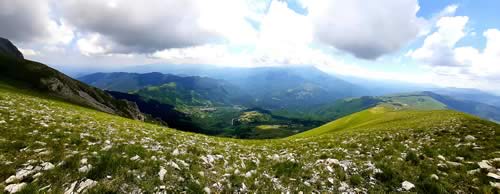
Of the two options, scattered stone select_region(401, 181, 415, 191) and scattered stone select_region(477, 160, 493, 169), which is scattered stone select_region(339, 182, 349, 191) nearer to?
scattered stone select_region(401, 181, 415, 191)

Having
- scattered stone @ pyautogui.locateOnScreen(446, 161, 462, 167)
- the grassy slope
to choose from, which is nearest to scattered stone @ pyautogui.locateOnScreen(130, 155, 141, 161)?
the grassy slope

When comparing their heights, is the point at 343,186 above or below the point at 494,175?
below

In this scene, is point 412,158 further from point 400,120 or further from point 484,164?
point 400,120

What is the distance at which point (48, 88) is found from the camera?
65.8 meters

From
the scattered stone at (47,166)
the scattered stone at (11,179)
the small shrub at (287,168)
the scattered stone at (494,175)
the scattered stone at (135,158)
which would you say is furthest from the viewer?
the small shrub at (287,168)

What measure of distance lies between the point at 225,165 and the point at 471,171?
33.7 feet

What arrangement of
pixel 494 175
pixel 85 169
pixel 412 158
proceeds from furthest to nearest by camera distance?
pixel 412 158 → pixel 494 175 → pixel 85 169

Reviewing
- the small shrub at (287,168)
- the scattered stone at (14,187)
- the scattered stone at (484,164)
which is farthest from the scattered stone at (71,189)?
the scattered stone at (484,164)

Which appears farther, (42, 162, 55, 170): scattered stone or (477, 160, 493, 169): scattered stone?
(477, 160, 493, 169): scattered stone

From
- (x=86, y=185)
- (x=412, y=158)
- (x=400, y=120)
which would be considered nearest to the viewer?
(x=86, y=185)

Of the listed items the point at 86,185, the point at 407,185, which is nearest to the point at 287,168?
the point at 407,185

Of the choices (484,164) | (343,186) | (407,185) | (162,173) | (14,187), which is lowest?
(343,186)

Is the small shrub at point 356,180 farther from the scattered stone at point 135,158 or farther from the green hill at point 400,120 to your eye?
the green hill at point 400,120

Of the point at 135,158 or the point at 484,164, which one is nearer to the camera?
the point at 484,164
